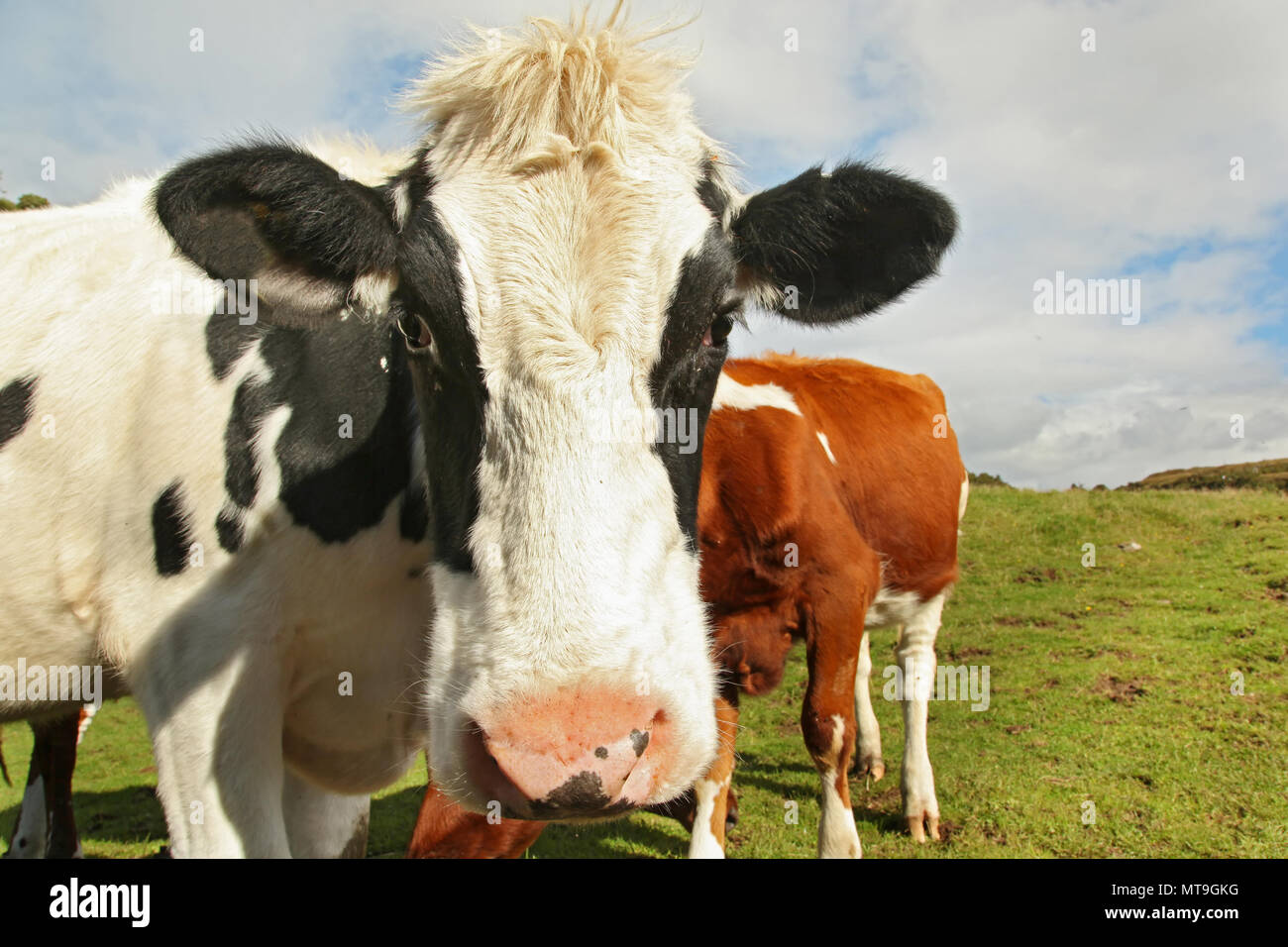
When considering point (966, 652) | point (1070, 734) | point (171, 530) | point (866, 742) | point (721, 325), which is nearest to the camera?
point (721, 325)

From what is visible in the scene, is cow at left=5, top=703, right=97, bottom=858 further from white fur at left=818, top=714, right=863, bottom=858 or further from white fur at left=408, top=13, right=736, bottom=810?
white fur at left=408, top=13, right=736, bottom=810

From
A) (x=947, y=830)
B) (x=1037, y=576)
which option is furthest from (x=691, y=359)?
(x=1037, y=576)

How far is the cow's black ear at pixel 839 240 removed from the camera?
288 cm

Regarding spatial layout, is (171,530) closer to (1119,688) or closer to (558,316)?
(558,316)

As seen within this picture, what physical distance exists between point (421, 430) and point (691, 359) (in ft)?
2.97

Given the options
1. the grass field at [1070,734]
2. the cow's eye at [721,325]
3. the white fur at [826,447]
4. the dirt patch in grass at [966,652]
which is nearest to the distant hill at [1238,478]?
the grass field at [1070,734]

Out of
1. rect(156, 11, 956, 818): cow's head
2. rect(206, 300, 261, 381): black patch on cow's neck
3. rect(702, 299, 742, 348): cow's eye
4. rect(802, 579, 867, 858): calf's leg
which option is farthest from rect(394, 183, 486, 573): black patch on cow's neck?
rect(802, 579, 867, 858): calf's leg

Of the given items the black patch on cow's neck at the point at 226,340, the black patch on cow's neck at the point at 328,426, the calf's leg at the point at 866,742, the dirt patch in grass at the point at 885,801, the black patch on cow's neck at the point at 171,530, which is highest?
the black patch on cow's neck at the point at 226,340

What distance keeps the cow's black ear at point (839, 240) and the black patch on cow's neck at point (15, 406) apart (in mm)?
2545

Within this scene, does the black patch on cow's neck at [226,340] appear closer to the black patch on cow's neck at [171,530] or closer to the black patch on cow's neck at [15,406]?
the black patch on cow's neck at [171,530]

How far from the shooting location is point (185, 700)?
105 inches

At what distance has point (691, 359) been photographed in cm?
237

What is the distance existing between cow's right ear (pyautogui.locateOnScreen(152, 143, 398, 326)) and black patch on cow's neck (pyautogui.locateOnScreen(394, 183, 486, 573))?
0.22m

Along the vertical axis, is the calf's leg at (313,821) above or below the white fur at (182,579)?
below
